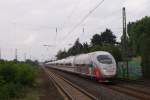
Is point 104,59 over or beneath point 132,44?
beneath

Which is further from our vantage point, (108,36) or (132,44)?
(108,36)

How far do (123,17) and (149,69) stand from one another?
771 cm

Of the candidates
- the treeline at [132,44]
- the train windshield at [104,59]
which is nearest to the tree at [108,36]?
the treeline at [132,44]

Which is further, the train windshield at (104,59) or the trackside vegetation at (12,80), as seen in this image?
the train windshield at (104,59)

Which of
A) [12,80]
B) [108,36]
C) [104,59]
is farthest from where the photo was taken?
[108,36]

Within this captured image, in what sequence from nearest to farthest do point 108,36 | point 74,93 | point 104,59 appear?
point 74,93, point 104,59, point 108,36

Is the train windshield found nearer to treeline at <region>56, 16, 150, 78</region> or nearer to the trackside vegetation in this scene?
treeline at <region>56, 16, 150, 78</region>

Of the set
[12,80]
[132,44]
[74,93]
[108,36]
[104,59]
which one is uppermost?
[108,36]

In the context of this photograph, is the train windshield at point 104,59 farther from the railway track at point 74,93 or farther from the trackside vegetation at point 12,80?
the trackside vegetation at point 12,80

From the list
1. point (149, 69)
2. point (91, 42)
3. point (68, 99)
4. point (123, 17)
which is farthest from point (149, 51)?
point (91, 42)

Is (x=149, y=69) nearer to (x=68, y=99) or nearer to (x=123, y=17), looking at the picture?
(x=123, y=17)

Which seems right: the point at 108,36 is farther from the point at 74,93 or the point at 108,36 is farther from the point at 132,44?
the point at 74,93

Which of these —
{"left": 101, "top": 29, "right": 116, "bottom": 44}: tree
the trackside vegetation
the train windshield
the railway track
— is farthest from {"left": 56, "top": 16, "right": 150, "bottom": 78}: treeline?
the trackside vegetation

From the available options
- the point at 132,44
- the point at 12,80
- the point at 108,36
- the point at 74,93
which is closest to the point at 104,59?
the point at 12,80
